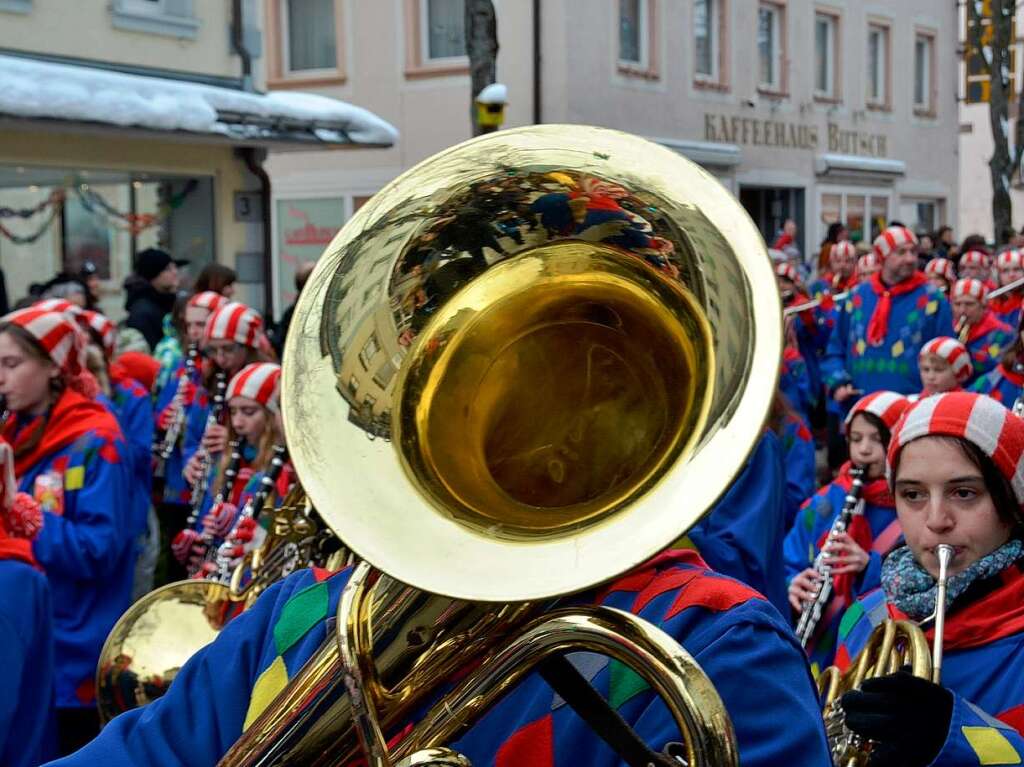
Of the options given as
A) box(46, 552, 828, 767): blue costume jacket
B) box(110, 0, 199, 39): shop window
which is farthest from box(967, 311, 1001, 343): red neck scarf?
box(46, 552, 828, 767): blue costume jacket

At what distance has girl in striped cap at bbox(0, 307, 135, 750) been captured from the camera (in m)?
4.16

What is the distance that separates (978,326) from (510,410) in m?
7.80

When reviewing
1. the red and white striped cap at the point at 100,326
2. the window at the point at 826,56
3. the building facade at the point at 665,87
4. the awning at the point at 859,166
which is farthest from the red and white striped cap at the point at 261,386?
the window at the point at 826,56

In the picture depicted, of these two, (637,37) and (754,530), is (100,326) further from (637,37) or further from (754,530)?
(637,37)

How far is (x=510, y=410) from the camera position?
6.05 feet

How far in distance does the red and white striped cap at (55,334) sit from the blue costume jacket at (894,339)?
17.9 ft

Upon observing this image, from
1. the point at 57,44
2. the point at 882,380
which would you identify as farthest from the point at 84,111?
the point at 882,380

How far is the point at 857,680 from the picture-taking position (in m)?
2.56

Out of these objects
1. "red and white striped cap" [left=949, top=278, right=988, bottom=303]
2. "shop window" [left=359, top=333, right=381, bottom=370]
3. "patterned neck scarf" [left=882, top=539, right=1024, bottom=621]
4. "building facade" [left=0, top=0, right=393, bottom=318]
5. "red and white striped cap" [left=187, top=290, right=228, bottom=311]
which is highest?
"building facade" [left=0, top=0, right=393, bottom=318]

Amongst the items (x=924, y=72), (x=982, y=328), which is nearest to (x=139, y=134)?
(x=982, y=328)

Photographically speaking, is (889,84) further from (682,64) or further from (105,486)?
(105,486)

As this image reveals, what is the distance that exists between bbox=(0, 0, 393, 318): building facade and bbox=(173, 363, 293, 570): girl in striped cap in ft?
15.9

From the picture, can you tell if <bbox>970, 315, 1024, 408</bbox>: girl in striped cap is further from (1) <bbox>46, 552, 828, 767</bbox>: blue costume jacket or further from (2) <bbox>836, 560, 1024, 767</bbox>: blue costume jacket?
(1) <bbox>46, 552, 828, 767</bbox>: blue costume jacket

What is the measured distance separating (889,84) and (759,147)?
4505 millimetres
